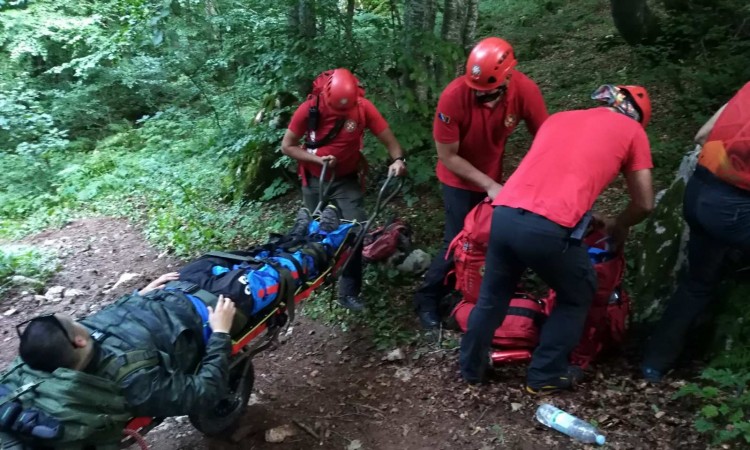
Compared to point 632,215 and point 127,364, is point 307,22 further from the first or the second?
point 127,364

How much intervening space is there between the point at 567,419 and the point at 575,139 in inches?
65.3

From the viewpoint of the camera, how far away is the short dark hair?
7.45 feet

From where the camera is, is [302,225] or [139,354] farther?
[302,225]

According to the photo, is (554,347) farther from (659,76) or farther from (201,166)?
(201,166)

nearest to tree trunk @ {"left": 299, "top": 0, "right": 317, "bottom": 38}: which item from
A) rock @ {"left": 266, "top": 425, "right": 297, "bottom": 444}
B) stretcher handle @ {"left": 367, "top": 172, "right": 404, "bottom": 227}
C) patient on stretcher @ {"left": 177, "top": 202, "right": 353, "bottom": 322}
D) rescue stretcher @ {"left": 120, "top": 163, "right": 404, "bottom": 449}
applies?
stretcher handle @ {"left": 367, "top": 172, "right": 404, "bottom": 227}

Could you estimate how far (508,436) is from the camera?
324cm

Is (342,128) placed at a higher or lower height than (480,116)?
lower

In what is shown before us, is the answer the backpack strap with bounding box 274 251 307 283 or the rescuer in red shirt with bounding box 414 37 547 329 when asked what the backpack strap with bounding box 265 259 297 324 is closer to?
the backpack strap with bounding box 274 251 307 283

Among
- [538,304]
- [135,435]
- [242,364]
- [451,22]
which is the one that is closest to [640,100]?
[538,304]

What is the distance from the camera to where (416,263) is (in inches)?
209

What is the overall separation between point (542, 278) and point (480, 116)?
1340 mm

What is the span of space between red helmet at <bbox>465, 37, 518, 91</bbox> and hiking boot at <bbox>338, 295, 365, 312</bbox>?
A: 7.50 feet

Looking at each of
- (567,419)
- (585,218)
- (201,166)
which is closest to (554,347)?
(567,419)

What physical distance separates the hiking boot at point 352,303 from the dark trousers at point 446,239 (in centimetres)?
58
